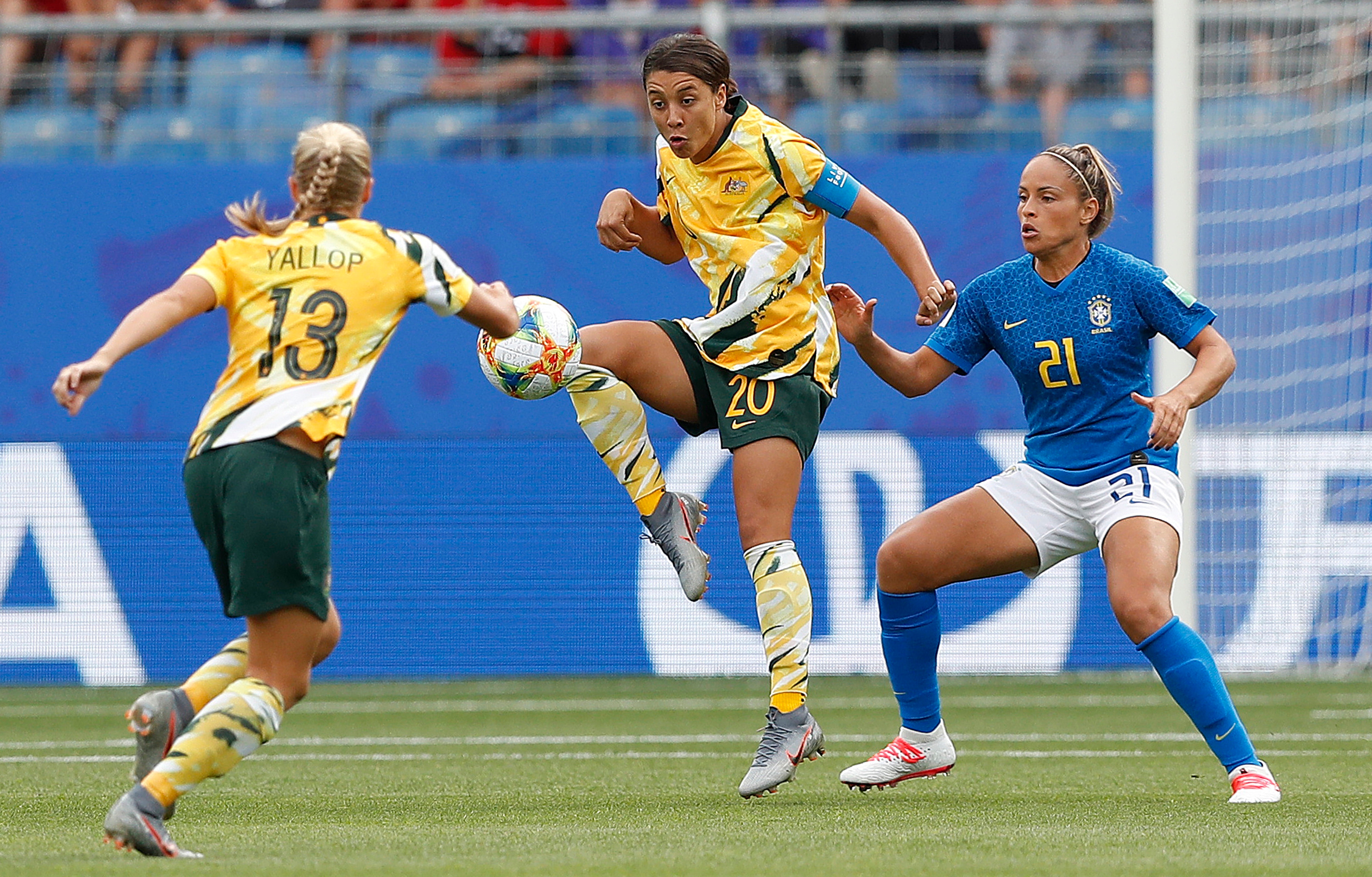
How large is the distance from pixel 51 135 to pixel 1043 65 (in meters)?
5.83

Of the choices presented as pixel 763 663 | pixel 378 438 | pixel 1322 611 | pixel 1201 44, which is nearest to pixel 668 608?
pixel 763 663

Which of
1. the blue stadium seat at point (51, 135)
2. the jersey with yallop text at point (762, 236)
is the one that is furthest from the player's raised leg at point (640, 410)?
the blue stadium seat at point (51, 135)

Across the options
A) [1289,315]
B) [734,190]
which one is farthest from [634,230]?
[1289,315]

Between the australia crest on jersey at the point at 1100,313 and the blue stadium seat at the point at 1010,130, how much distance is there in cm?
538

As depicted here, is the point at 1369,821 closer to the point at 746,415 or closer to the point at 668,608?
the point at 746,415

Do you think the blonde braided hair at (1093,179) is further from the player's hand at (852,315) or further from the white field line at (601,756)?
the white field line at (601,756)

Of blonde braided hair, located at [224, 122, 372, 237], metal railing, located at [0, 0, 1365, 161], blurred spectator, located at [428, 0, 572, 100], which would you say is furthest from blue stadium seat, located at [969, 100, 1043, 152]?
blonde braided hair, located at [224, 122, 372, 237]

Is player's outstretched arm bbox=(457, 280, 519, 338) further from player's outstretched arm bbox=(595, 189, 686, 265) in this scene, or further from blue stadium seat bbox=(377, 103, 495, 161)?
blue stadium seat bbox=(377, 103, 495, 161)

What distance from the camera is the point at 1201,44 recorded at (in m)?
9.34

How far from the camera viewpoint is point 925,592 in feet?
16.6

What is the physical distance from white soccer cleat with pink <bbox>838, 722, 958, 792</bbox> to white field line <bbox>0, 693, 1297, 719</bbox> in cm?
268

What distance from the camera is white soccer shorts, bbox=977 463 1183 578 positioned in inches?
189

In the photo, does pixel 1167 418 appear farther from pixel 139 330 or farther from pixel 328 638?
pixel 139 330

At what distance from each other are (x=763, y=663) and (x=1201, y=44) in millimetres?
3965
